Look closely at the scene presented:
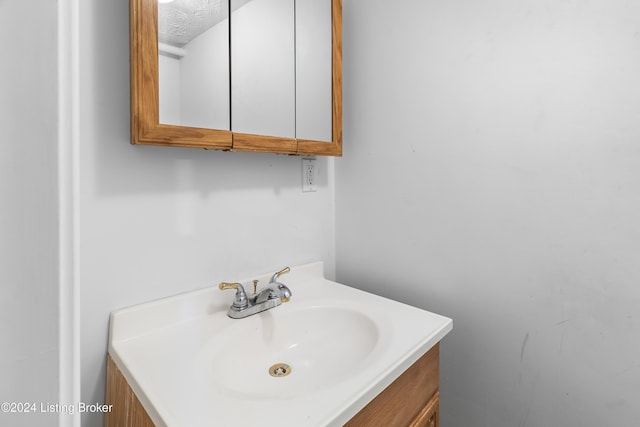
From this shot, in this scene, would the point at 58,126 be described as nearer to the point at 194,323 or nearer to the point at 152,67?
the point at 152,67

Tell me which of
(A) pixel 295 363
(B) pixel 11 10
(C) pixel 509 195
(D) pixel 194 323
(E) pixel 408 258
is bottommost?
(A) pixel 295 363

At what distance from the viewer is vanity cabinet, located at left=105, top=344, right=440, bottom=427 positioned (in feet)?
2.02

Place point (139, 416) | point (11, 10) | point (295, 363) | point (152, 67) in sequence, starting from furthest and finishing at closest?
point (295, 363), point (152, 67), point (139, 416), point (11, 10)

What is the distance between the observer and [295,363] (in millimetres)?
853

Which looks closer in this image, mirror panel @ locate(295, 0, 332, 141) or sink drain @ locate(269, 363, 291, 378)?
sink drain @ locate(269, 363, 291, 378)

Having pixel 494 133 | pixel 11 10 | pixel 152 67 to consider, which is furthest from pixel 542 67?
pixel 11 10

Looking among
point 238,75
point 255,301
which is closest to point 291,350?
point 255,301

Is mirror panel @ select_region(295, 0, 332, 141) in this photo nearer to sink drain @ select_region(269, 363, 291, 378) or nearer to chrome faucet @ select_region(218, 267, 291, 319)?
chrome faucet @ select_region(218, 267, 291, 319)

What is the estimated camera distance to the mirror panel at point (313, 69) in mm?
1076

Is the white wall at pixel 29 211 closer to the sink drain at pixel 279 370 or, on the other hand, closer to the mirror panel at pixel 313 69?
the sink drain at pixel 279 370

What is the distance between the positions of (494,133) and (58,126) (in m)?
0.98

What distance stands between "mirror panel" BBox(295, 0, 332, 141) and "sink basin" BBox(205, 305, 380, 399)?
2.01 ft

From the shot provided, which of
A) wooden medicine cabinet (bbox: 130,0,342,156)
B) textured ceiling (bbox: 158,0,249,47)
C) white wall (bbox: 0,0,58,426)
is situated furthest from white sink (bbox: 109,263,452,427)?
textured ceiling (bbox: 158,0,249,47)

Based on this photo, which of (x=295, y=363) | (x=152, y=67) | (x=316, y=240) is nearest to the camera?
(x=152, y=67)
